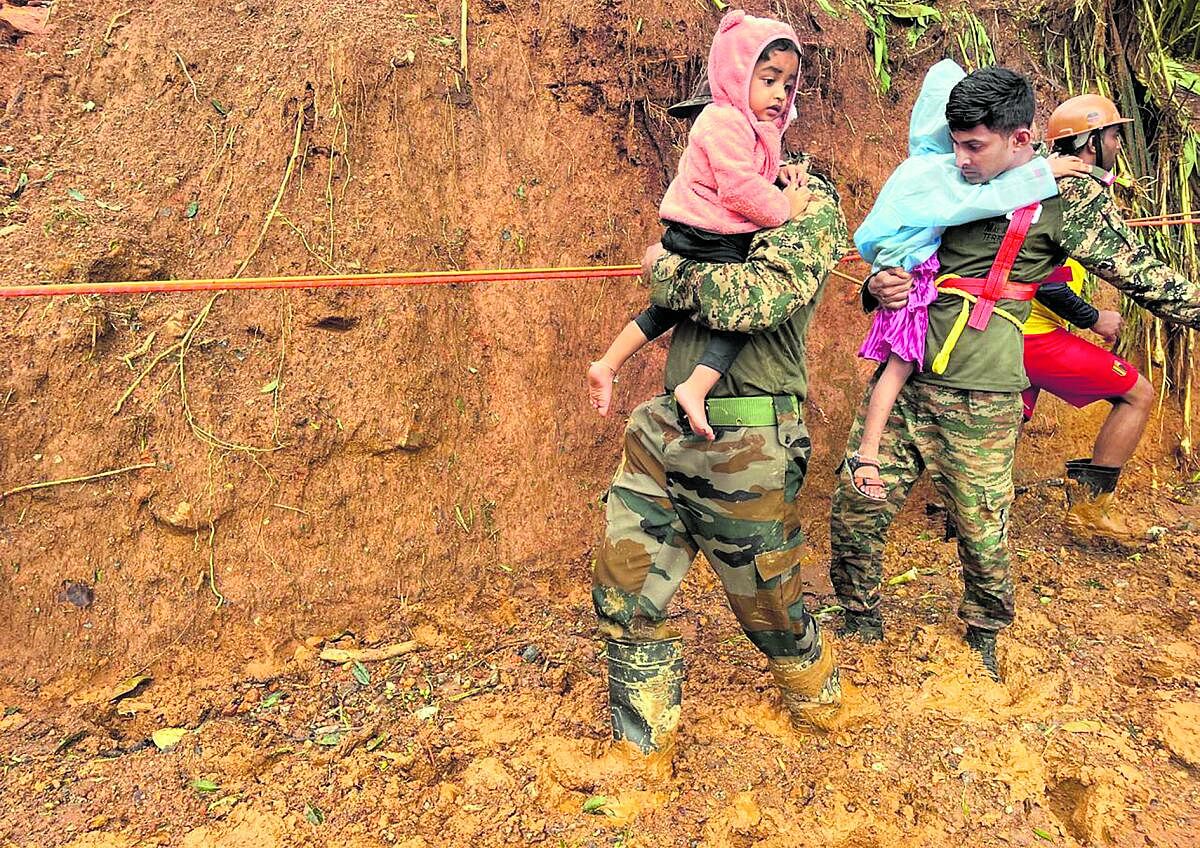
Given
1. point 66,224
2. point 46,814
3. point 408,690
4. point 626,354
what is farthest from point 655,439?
point 66,224

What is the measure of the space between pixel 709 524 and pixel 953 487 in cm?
119

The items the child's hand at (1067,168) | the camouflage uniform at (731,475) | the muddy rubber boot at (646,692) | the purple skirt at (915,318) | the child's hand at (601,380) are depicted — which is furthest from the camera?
the purple skirt at (915,318)

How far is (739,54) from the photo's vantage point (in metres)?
2.20

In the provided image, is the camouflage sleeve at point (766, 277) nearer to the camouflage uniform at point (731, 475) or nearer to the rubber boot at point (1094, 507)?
the camouflage uniform at point (731, 475)

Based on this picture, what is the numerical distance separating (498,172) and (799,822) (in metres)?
3.29

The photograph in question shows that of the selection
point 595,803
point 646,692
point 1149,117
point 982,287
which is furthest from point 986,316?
point 1149,117

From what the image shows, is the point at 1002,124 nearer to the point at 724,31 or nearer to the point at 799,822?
the point at 724,31

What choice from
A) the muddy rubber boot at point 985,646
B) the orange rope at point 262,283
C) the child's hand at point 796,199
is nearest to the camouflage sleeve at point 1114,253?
the orange rope at point 262,283

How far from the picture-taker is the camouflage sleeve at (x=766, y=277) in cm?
226

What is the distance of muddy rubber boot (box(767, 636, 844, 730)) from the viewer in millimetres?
2764

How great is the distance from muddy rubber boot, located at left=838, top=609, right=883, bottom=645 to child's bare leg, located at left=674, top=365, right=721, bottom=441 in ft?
5.19

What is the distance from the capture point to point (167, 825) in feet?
8.43

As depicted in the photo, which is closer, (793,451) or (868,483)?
(793,451)

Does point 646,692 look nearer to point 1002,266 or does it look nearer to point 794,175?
point 794,175
